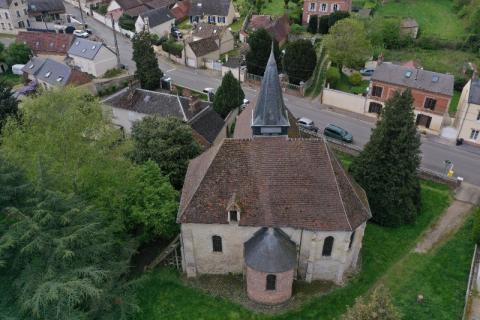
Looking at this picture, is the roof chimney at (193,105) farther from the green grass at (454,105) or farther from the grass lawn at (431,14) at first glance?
the grass lawn at (431,14)

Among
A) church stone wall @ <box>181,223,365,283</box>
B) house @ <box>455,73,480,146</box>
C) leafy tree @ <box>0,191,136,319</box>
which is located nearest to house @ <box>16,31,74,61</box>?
leafy tree @ <box>0,191,136,319</box>

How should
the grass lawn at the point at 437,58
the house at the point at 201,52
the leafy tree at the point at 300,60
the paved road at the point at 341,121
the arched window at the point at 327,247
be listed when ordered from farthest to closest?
the house at the point at 201,52 < the grass lawn at the point at 437,58 < the leafy tree at the point at 300,60 < the paved road at the point at 341,121 < the arched window at the point at 327,247

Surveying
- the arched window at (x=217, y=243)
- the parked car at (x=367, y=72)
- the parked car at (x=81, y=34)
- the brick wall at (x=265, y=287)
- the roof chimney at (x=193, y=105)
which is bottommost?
the brick wall at (x=265, y=287)

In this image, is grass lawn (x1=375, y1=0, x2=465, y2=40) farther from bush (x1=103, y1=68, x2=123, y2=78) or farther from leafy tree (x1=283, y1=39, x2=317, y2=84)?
bush (x1=103, y1=68, x2=123, y2=78)

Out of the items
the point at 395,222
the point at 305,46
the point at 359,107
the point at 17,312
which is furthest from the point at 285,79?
the point at 17,312

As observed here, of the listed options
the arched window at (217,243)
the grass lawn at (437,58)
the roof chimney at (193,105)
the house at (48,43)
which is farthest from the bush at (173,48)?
the arched window at (217,243)

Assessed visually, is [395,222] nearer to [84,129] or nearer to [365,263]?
[365,263]

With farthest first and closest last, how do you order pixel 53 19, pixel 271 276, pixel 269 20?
pixel 53 19 < pixel 269 20 < pixel 271 276
